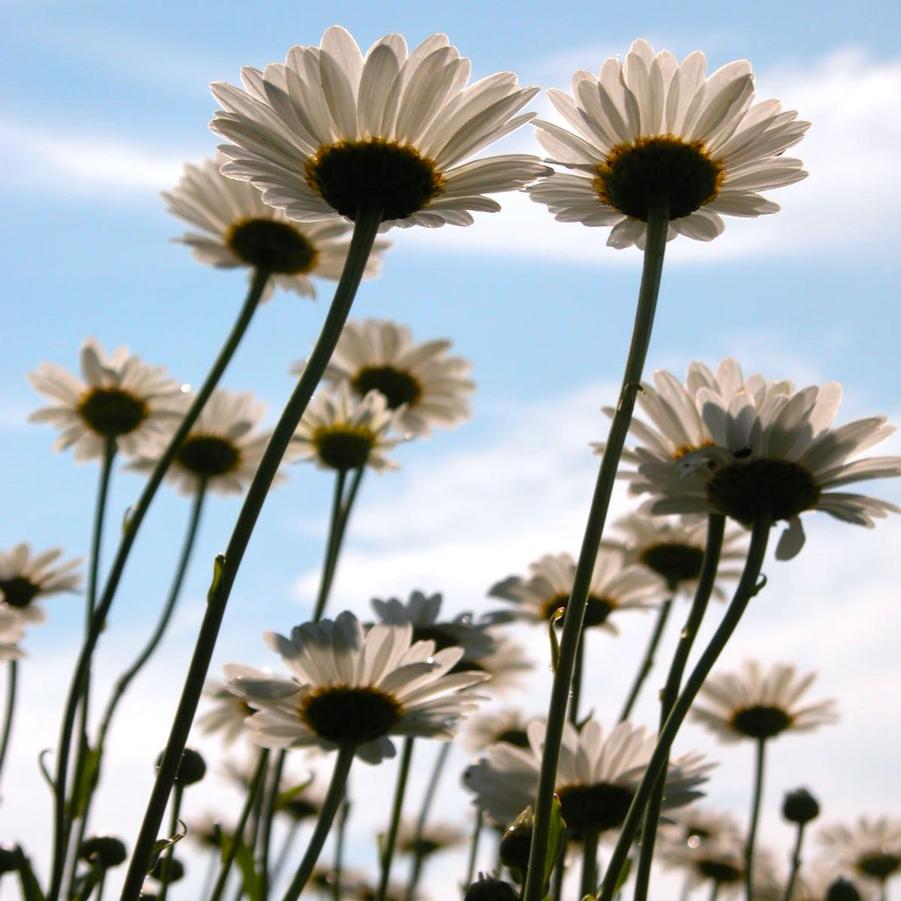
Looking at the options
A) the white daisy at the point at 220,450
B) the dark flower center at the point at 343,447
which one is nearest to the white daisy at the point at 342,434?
the dark flower center at the point at 343,447

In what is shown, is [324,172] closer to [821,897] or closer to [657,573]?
[657,573]

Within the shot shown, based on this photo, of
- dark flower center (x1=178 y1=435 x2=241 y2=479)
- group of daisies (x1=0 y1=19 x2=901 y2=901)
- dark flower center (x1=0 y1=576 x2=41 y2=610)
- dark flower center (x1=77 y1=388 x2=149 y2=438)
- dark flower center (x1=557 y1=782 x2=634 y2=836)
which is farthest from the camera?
dark flower center (x1=178 y1=435 x2=241 y2=479)

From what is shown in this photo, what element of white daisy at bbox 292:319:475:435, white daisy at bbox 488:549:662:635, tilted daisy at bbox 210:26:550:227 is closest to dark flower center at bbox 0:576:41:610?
white daisy at bbox 292:319:475:435

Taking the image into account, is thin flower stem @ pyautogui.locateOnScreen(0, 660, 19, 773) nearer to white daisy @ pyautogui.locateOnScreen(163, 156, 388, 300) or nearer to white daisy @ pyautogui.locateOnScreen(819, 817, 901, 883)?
white daisy @ pyautogui.locateOnScreen(163, 156, 388, 300)

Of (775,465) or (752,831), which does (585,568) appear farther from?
(752,831)

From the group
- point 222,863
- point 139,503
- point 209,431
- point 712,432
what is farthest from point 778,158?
point 209,431

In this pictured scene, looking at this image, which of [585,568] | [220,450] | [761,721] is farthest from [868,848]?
[585,568]
